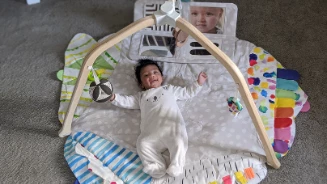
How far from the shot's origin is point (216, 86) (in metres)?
1.62

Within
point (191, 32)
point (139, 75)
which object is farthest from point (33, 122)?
point (191, 32)

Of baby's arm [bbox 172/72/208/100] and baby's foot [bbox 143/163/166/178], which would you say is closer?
baby's foot [bbox 143/163/166/178]

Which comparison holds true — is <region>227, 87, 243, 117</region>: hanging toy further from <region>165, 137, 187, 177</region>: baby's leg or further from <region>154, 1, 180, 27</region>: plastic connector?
<region>154, 1, 180, 27</region>: plastic connector

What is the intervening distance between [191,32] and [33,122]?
2.52 ft

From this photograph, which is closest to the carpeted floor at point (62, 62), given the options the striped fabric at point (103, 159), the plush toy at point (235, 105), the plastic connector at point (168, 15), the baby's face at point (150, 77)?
the striped fabric at point (103, 159)

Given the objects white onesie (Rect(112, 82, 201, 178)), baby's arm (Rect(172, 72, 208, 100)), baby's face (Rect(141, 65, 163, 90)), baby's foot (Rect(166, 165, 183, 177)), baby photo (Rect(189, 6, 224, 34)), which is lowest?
baby's foot (Rect(166, 165, 183, 177))

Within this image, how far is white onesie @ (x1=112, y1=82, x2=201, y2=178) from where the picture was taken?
1.36 m

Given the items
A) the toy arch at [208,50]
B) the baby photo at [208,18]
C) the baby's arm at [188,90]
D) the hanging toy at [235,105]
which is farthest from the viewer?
the baby photo at [208,18]

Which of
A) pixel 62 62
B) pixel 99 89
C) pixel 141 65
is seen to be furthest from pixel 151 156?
pixel 62 62

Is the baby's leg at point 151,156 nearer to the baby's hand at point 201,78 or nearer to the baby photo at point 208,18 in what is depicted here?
the baby's hand at point 201,78

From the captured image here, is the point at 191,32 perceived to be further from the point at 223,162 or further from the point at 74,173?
the point at 74,173

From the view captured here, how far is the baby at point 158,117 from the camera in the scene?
1359 millimetres

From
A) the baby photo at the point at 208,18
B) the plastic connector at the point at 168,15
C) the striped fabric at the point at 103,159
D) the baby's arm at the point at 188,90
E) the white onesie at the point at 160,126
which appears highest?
the plastic connector at the point at 168,15

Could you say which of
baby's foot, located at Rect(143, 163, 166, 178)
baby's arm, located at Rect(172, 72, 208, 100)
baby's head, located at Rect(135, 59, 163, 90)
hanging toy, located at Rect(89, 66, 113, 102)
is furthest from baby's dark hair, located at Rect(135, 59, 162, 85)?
baby's foot, located at Rect(143, 163, 166, 178)
